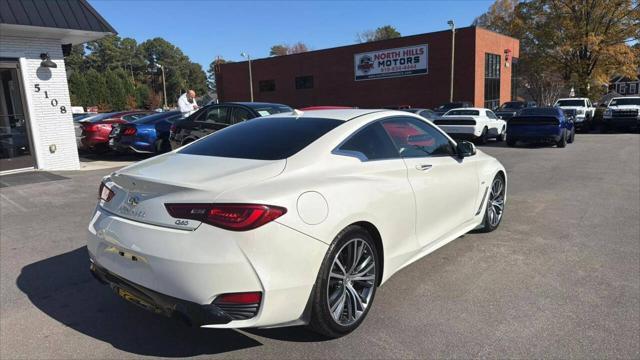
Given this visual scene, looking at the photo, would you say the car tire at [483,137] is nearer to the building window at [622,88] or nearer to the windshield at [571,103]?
the windshield at [571,103]

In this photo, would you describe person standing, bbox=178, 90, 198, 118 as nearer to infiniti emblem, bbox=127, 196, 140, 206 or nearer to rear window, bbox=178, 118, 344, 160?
rear window, bbox=178, 118, 344, 160

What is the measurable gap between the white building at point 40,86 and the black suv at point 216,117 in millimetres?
2986

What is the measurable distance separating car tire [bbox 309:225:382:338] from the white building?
989 centimetres

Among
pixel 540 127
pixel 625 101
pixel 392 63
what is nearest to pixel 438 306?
pixel 540 127

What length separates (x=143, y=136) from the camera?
480 inches

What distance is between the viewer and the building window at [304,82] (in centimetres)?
4056

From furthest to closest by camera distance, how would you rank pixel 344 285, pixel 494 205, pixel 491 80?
1. pixel 491 80
2. pixel 494 205
3. pixel 344 285

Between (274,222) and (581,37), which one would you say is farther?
(581,37)

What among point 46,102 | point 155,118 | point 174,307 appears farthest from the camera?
point 155,118

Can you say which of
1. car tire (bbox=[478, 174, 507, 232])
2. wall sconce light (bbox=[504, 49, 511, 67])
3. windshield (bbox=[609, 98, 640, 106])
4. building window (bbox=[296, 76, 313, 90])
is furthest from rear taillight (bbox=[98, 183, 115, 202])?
building window (bbox=[296, 76, 313, 90])

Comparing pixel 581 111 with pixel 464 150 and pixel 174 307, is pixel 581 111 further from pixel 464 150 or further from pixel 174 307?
pixel 174 307

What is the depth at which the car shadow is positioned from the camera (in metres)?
2.96

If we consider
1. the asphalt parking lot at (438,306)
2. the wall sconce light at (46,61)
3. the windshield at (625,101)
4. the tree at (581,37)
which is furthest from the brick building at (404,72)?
the asphalt parking lot at (438,306)

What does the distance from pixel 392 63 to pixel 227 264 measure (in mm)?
33957
